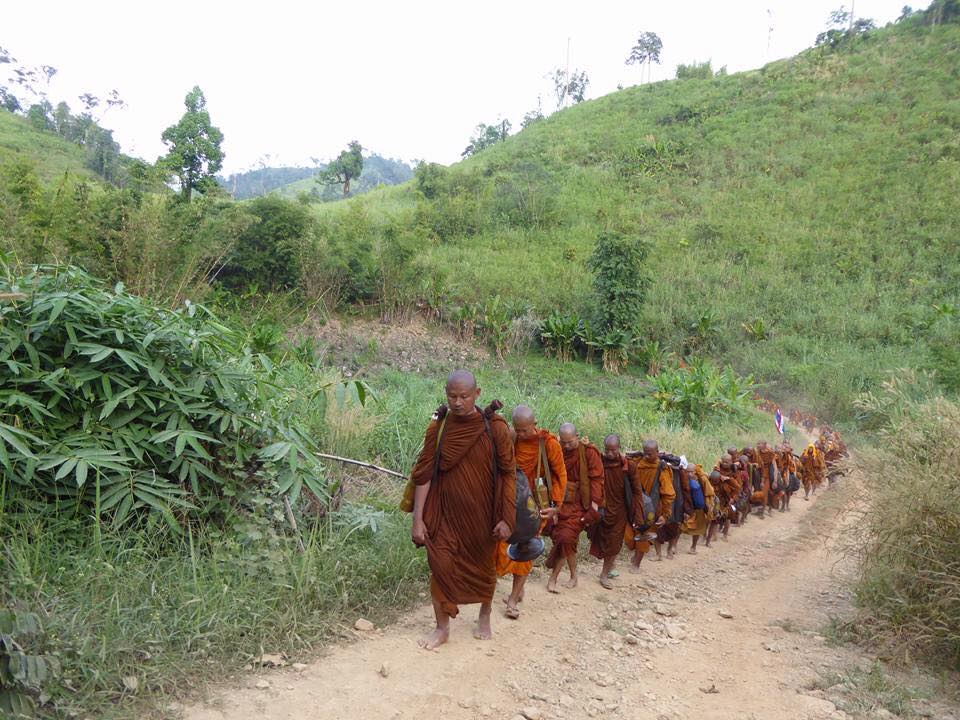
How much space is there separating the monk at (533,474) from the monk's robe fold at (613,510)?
1123 mm

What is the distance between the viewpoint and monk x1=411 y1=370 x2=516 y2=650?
425 centimetres

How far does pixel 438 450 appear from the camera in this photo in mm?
4301

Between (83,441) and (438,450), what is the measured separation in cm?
203

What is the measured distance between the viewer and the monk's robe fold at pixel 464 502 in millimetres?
4258

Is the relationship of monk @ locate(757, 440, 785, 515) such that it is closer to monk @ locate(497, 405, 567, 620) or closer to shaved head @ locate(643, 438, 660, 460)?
shaved head @ locate(643, 438, 660, 460)

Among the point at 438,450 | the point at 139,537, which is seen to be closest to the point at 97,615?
the point at 139,537

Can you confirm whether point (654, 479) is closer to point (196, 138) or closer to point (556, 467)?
point (556, 467)

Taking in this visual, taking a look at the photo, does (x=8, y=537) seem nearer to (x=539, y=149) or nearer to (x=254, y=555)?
(x=254, y=555)

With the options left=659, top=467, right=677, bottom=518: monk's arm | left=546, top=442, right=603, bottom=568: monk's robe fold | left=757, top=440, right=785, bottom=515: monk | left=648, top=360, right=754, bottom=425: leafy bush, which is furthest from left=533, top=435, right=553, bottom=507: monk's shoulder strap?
left=648, top=360, right=754, bottom=425: leafy bush

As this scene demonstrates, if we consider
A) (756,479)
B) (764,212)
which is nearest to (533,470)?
(756,479)

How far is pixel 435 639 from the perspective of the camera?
13.9ft

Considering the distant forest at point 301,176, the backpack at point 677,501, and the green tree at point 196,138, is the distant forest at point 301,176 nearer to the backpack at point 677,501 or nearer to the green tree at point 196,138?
the green tree at point 196,138

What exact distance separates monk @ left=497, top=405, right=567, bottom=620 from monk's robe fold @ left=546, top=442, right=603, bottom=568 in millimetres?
334

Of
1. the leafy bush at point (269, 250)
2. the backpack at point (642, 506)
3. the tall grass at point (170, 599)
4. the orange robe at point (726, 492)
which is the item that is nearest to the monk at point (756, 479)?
the orange robe at point (726, 492)
